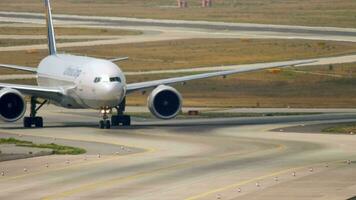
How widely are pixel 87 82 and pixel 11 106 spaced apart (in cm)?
394

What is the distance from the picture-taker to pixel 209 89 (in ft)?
321

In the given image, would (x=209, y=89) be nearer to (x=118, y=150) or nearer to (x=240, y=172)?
(x=118, y=150)

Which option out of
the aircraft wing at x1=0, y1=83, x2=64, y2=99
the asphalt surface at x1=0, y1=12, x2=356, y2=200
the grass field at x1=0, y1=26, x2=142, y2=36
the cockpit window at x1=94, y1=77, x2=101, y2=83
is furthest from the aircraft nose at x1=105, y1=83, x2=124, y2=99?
the grass field at x1=0, y1=26, x2=142, y2=36

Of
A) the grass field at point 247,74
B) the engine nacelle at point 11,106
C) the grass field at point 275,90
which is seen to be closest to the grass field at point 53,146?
the engine nacelle at point 11,106

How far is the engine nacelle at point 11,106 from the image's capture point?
236ft

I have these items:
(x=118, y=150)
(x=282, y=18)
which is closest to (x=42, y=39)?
(x=282, y=18)

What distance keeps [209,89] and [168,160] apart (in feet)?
139

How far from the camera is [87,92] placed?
7219cm

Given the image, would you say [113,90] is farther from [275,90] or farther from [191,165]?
[275,90]

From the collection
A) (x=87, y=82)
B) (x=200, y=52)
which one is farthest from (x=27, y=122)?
(x=200, y=52)

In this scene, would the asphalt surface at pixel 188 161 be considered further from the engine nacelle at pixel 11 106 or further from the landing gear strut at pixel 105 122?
the engine nacelle at pixel 11 106

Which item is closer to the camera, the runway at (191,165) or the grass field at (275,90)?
the runway at (191,165)

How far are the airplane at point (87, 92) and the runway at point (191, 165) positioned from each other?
96 centimetres

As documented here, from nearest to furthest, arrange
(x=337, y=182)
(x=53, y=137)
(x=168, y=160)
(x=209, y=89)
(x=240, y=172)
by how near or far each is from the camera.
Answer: (x=337, y=182) → (x=240, y=172) → (x=168, y=160) → (x=53, y=137) → (x=209, y=89)
